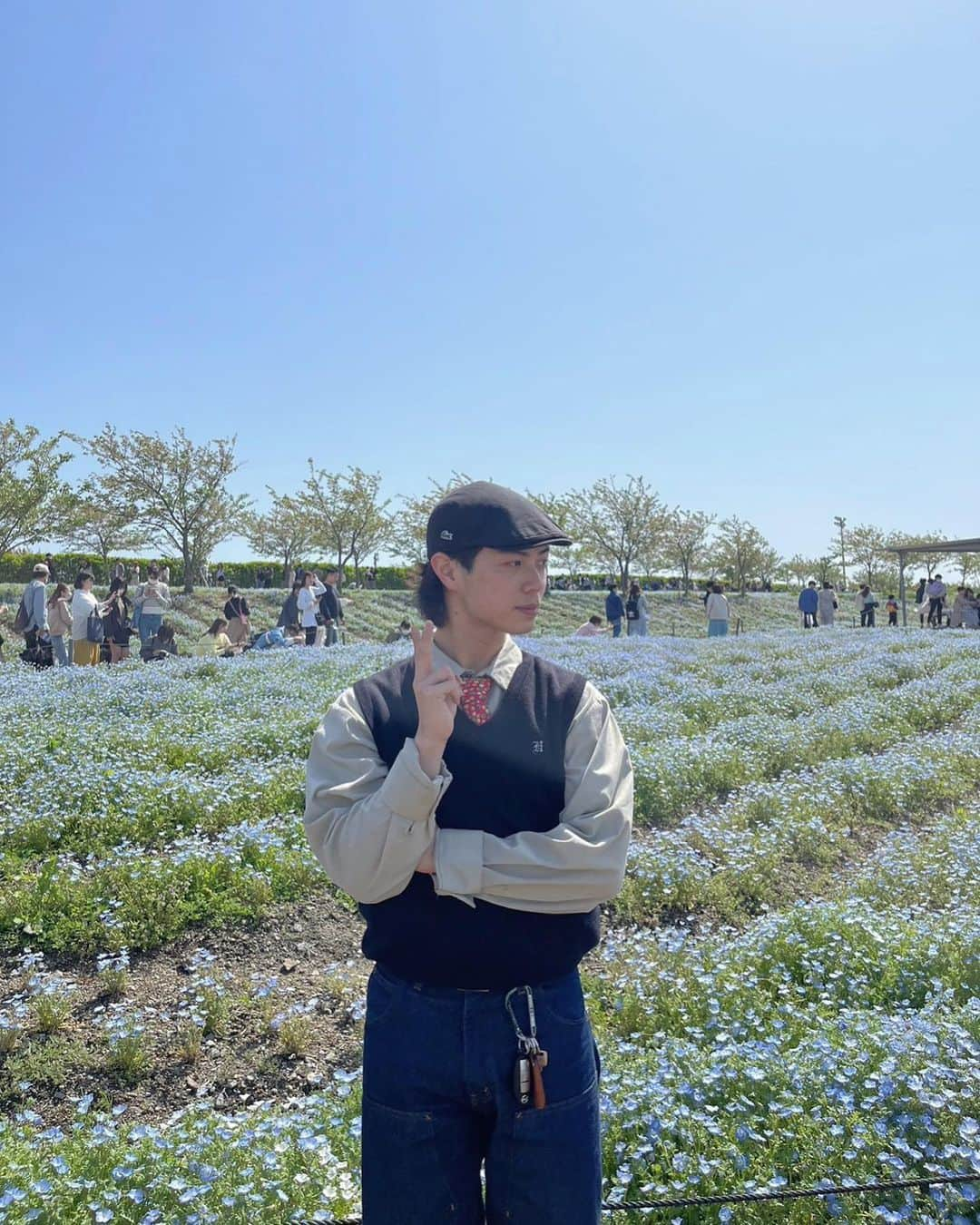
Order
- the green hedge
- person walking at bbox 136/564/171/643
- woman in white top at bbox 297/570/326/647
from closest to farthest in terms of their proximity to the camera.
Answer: person walking at bbox 136/564/171/643 < woman in white top at bbox 297/570/326/647 < the green hedge

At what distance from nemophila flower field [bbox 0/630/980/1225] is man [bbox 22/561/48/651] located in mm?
4832

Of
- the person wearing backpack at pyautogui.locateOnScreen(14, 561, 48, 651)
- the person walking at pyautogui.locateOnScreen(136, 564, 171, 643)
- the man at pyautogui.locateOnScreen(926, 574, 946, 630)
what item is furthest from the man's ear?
the man at pyautogui.locateOnScreen(926, 574, 946, 630)

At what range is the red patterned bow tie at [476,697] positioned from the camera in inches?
78.2

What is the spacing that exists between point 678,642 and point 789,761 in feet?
34.1

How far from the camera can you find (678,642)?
19219mm

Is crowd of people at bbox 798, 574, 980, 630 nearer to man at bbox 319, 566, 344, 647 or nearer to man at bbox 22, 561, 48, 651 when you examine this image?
man at bbox 319, 566, 344, 647

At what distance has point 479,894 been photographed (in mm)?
1821

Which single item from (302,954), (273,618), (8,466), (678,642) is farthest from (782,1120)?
(8,466)

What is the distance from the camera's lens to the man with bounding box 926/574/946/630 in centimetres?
2884

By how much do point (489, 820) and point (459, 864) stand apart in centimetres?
14

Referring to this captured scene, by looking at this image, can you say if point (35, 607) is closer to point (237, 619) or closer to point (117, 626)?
point (117, 626)

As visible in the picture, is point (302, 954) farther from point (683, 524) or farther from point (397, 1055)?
point (683, 524)

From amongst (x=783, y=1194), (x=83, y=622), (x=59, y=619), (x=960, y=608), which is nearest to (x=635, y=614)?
(x=960, y=608)

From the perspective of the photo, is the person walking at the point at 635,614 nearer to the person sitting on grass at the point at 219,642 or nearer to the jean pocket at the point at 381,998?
the person sitting on grass at the point at 219,642
